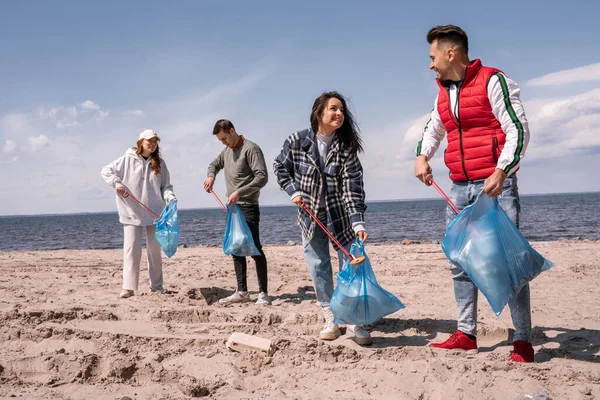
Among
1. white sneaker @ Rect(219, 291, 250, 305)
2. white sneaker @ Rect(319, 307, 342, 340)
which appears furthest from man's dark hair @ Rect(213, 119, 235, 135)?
white sneaker @ Rect(319, 307, 342, 340)

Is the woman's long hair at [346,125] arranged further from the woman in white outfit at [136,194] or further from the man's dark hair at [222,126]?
the woman in white outfit at [136,194]

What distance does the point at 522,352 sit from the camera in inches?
113

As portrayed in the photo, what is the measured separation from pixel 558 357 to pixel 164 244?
150 inches

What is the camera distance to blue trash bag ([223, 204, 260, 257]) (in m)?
4.77

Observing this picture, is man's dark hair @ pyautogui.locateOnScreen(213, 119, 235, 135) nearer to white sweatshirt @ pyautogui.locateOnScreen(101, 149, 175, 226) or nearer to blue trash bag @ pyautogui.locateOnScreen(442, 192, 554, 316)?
white sweatshirt @ pyautogui.locateOnScreen(101, 149, 175, 226)

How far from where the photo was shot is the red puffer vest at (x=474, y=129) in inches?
109

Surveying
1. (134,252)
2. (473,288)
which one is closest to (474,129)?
(473,288)

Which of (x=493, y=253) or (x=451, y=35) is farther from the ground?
(x=451, y=35)

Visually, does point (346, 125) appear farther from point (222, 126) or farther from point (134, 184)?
point (134, 184)

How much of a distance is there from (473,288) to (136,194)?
372cm

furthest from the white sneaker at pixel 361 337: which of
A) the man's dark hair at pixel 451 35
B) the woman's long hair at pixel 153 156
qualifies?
the woman's long hair at pixel 153 156

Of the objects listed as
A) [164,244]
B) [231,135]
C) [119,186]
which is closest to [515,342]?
[231,135]

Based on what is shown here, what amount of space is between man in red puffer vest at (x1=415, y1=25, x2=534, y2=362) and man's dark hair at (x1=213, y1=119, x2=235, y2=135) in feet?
7.89

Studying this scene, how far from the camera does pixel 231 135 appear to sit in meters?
4.88
